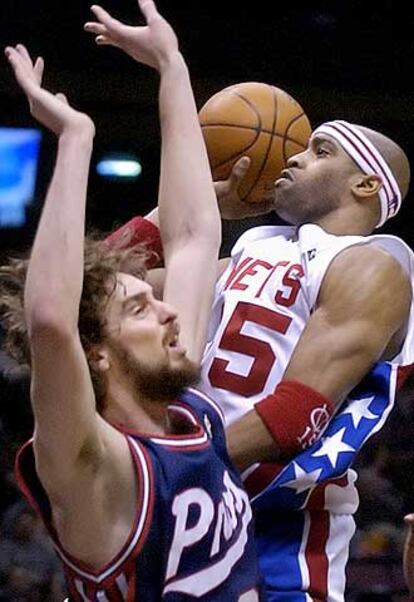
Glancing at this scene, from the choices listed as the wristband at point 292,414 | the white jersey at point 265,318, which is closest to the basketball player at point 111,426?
the wristband at point 292,414

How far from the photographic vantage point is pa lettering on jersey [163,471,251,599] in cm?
233

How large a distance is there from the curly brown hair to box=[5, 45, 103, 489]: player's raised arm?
241 mm

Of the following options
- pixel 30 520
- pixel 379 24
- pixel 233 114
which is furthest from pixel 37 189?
pixel 233 114

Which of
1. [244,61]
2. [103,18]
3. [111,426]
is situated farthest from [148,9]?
[244,61]

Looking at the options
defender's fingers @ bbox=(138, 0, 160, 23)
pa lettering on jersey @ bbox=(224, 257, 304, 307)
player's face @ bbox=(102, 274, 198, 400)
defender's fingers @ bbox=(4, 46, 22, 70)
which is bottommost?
pa lettering on jersey @ bbox=(224, 257, 304, 307)

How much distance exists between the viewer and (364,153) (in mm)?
3275

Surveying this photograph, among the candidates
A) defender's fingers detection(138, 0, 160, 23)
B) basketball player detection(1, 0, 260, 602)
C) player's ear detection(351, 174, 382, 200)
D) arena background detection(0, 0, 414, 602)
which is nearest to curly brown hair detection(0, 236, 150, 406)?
basketball player detection(1, 0, 260, 602)

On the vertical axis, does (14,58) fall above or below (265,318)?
above

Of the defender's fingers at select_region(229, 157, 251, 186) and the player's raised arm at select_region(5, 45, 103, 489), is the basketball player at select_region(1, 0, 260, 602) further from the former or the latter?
the defender's fingers at select_region(229, 157, 251, 186)

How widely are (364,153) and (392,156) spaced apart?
9cm

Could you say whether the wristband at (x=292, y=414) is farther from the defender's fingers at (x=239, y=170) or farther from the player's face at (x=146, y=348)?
the defender's fingers at (x=239, y=170)

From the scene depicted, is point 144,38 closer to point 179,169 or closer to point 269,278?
point 179,169

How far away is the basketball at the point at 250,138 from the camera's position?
10.7 feet

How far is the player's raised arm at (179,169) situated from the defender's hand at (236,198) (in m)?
0.36
